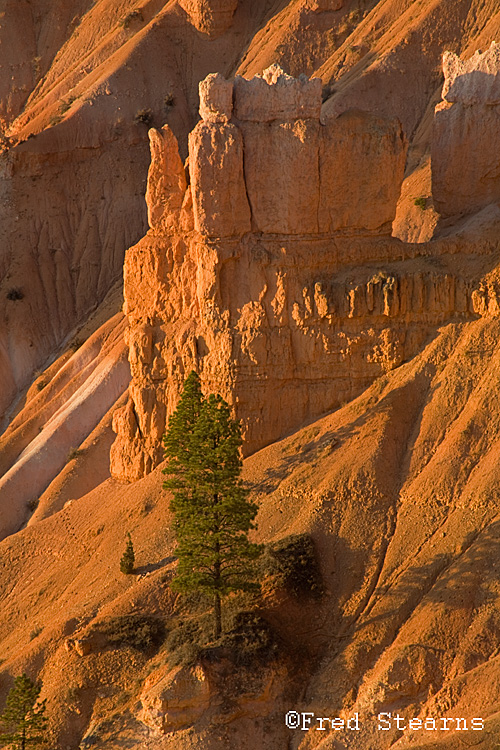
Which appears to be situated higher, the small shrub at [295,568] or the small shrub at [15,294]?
the small shrub at [15,294]

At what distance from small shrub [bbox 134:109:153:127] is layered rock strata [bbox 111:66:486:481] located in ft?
96.5

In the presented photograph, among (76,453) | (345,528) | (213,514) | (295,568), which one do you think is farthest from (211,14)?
(295,568)

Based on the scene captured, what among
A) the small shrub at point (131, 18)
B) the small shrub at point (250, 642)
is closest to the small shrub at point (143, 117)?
the small shrub at point (131, 18)

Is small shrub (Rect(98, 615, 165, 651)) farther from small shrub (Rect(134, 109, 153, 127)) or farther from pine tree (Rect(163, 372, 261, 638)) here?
small shrub (Rect(134, 109, 153, 127))

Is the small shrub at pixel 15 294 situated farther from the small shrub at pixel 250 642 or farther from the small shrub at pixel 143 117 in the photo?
the small shrub at pixel 250 642

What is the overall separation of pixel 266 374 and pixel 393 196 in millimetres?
6878

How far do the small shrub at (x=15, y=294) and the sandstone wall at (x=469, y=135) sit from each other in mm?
30968

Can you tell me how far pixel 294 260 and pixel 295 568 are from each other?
381 inches

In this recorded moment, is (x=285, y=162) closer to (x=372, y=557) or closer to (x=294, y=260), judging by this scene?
(x=294, y=260)

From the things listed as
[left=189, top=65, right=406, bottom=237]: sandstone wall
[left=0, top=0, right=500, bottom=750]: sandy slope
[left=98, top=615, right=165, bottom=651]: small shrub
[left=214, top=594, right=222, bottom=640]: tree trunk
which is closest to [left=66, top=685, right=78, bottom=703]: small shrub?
[left=0, top=0, right=500, bottom=750]: sandy slope

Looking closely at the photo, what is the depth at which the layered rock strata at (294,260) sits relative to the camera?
40.1 metres

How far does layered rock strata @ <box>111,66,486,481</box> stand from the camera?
4009 centimetres

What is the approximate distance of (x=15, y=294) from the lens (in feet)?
226

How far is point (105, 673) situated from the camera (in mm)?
36750
